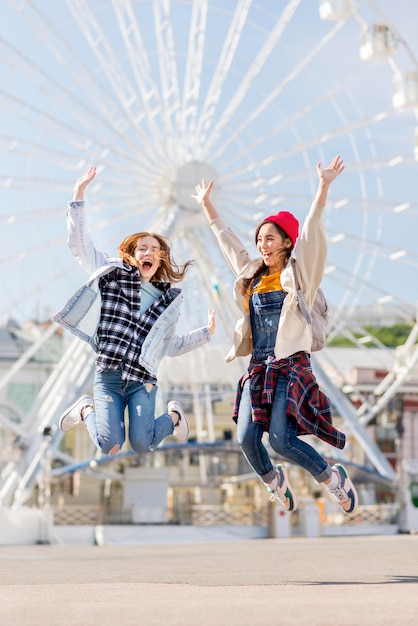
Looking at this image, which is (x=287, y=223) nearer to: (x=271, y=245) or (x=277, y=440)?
(x=271, y=245)

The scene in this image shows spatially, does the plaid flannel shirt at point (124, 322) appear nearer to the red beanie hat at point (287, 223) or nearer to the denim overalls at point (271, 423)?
the denim overalls at point (271, 423)

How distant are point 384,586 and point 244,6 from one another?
79.2 feet

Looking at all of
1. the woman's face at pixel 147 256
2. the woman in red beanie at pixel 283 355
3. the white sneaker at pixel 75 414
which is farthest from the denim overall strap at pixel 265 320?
the white sneaker at pixel 75 414

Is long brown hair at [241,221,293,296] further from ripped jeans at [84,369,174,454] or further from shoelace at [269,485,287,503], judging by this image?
shoelace at [269,485,287,503]

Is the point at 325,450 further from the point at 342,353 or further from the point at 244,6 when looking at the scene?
the point at 342,353

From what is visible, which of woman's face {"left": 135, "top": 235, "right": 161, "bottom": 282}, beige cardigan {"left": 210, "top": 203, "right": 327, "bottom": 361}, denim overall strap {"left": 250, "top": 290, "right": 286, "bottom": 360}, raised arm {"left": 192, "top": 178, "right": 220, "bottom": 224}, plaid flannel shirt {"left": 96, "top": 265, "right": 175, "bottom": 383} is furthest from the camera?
raised arm {"left": 192, "top": 178, "right": 220, "bottom": 224}

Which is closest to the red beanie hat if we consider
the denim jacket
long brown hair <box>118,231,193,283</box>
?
long brown hair <box>118,231,193,283</box>

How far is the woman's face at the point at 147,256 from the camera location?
6.99 metres

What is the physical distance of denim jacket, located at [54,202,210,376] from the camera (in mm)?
6746

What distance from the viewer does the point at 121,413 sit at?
21.9ft

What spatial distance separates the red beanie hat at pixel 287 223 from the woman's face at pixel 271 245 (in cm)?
3

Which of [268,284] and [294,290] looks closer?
[294,290]

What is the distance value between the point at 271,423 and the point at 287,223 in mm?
1282

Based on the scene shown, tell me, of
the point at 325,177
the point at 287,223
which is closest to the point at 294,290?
the point at 287,223
